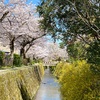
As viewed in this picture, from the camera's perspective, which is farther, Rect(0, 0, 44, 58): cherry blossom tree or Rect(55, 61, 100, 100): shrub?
Rect(0, 0, 44, 58): cherry blossom tree

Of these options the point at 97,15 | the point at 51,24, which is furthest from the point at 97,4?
the point at 51,24

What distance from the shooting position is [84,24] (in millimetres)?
13172

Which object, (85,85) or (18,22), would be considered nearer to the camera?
(85,85)

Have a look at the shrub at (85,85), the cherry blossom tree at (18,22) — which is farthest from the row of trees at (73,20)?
the cherry blossom tree at (18,22)

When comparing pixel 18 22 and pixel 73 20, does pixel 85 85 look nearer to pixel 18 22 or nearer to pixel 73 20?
pixel 73 20

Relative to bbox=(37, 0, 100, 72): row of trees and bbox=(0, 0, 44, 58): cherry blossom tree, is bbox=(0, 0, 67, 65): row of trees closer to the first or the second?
bbox=(0, 0, 44, 58): cherry blossom tree

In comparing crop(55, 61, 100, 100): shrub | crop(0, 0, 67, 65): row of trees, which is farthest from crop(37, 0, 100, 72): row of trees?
crop(0, 0, 67, 65): row of trees

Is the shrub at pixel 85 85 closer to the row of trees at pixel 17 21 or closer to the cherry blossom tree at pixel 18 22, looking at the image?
the row of trees at pixel 17 21

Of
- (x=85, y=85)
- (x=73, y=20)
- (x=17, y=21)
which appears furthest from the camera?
(x=17, y=21)

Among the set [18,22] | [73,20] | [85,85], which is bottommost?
[85,85]

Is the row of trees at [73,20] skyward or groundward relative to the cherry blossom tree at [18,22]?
groundward

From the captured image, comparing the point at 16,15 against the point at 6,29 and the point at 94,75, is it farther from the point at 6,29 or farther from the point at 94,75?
the point at 94,75

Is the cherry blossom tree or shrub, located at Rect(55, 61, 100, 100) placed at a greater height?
the cherry blossom tree

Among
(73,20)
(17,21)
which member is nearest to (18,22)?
(17,21)
